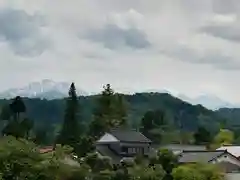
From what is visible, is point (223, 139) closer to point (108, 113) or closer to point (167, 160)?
point (108, 113)

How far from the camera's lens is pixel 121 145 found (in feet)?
133

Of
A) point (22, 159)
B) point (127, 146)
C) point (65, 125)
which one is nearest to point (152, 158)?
point (127, 146)

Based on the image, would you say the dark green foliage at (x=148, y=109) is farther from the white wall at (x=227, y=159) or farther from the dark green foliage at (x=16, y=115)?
the white wall at (x=227, y=159)

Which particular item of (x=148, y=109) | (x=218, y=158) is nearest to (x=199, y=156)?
(x=218, y=158)

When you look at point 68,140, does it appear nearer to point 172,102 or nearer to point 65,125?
point 65,125

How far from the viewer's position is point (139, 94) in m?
113

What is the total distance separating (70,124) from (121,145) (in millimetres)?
8028

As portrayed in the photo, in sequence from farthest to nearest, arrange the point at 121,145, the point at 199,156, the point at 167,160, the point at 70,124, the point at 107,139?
the point at 70,124 < the point at 107,139 < the point at 121,145 < the point at 199,156 < the point at 167,160

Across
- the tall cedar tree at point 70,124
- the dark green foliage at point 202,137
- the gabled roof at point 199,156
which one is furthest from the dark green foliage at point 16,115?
the dark green foliage at point 202,137

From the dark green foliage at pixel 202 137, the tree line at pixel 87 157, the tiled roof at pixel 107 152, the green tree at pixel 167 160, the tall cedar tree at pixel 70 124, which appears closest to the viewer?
the tree line at pixel 87 157

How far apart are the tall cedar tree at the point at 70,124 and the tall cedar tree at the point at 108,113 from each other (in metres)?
1.50

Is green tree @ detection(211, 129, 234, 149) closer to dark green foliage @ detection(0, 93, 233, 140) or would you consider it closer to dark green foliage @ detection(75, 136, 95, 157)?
dark green foliage @ detection(75, 136, 95, 157)

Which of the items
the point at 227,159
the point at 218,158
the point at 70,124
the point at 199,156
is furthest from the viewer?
the point at 70,124

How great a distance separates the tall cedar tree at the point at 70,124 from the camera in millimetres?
44688
